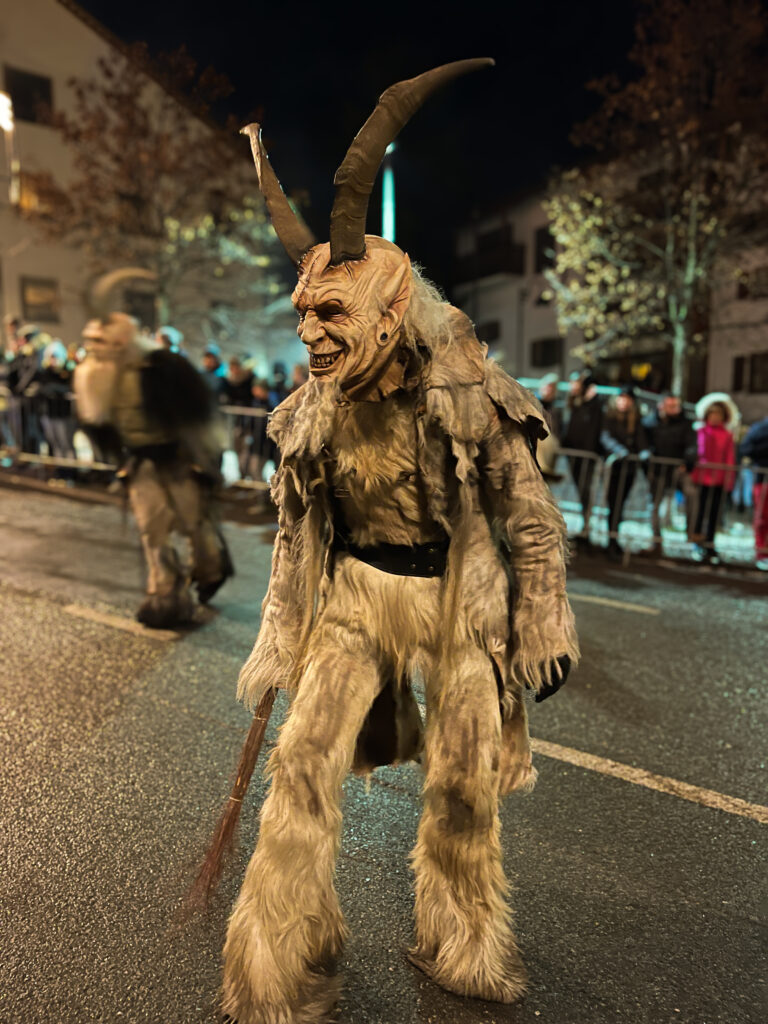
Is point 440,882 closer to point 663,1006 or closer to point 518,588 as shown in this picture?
point 663,1006

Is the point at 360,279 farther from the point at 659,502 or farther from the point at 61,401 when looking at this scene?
the point at 61,401

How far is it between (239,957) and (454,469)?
5.02 ft

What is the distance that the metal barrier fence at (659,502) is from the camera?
29.6 feet

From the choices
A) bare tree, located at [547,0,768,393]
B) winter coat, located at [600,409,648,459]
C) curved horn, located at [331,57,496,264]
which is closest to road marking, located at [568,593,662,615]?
winter coat, located at [600,409,648,459]

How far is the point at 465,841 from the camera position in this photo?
7.97 feet

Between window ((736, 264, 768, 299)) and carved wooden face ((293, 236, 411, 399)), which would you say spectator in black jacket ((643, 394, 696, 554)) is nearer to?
carved wooden face ((293, 236, 411, 399))

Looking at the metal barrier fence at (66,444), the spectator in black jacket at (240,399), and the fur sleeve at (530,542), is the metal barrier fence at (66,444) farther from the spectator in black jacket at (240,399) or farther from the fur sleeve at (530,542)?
the fur sleeve at (530,542)

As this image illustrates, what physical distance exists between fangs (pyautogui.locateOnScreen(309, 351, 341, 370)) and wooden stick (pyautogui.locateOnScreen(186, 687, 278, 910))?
1.08 meters

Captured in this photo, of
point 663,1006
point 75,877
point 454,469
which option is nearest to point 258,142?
point 454,469

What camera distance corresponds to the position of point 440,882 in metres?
2.51

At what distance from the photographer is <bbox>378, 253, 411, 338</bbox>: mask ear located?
2.24 meters

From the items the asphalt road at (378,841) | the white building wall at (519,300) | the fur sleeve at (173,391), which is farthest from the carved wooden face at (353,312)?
the white building wall at (519,300)

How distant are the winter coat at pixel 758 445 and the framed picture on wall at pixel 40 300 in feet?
81.0

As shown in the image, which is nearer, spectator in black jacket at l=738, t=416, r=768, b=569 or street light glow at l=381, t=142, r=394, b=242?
street light glow at l=381, t=142, r=394, b=242
